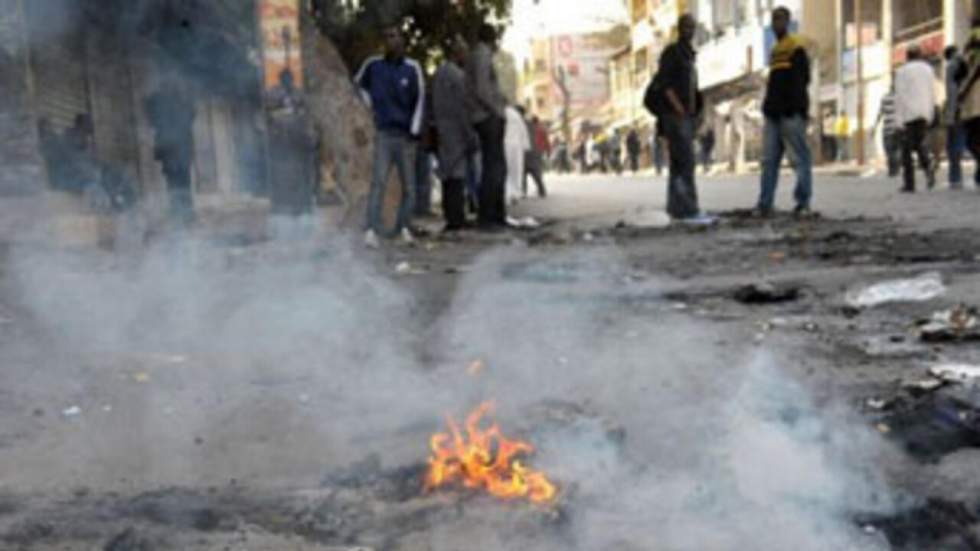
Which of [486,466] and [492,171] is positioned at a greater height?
[492,171]

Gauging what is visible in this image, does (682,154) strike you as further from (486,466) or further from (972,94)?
(486,466)

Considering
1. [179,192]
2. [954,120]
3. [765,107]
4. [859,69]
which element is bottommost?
[179,192]

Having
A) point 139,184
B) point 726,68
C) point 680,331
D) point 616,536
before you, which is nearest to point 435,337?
point 680,331

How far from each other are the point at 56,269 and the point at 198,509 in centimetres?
351

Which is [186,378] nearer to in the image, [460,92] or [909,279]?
[909,279]

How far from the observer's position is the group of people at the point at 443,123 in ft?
25.7

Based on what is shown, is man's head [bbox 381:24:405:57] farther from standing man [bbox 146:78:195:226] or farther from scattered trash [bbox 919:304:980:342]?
scattered trash [bbox 919:304:980:342]

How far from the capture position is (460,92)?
8.64 m

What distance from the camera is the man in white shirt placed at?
10.2 meters

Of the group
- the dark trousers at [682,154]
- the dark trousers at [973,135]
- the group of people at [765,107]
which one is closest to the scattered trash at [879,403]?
the group of people at [765,107]

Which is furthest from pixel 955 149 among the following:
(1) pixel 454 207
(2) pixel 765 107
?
(1) pixel 454 207

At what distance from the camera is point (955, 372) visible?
2863mm

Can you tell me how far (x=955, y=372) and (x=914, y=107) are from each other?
26.9 ft

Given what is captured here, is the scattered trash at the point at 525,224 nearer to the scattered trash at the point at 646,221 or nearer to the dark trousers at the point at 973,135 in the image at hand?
the scattered trash at the point at 646,221
